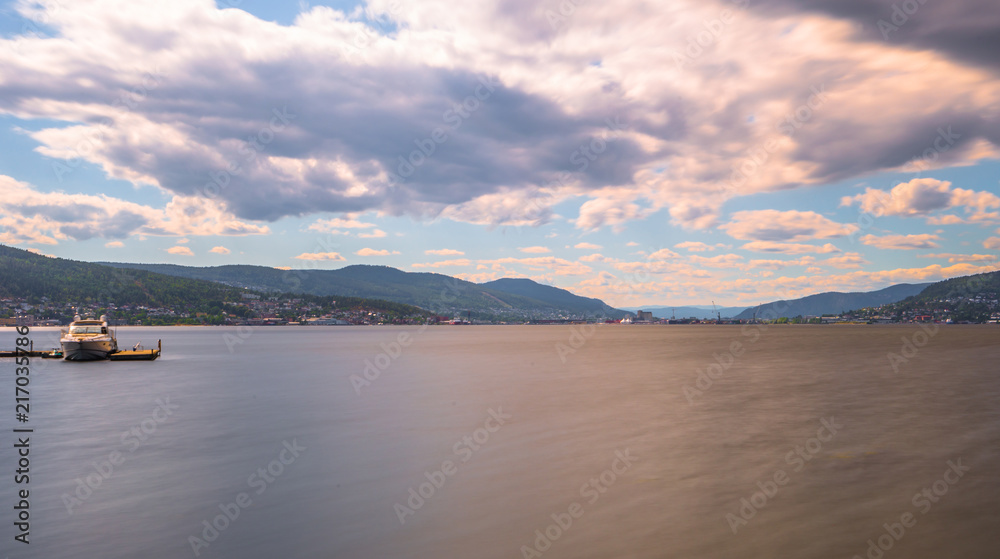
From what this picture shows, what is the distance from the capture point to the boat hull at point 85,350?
73875mm

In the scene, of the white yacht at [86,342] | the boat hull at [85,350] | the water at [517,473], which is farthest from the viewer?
the white yacht at [86,342]

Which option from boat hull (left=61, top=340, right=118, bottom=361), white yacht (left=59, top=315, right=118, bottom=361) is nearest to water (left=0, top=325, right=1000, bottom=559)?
boat hull (left=61, top=340, right=118, bottom=361)

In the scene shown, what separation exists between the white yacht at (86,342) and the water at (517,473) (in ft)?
112

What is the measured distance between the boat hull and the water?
34.1 meters

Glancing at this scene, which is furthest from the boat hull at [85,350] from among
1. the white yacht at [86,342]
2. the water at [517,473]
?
the water at [517,473]

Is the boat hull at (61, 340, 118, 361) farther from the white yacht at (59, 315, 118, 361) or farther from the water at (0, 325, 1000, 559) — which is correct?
the water at (0, 325, 1000, 559)

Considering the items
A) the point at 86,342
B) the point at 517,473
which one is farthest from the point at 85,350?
the point at 517,473

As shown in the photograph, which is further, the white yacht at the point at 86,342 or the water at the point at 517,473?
the white yacht at the point at 86,342

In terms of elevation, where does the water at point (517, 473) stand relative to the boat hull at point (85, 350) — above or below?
above

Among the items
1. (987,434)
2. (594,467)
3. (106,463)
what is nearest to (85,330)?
(106,463)

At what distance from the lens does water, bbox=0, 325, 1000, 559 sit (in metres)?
14.1

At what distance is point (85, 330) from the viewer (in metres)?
77.4

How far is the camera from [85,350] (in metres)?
74.9

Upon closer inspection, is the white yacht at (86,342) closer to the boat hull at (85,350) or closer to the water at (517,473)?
the boat hull at (85,350)
